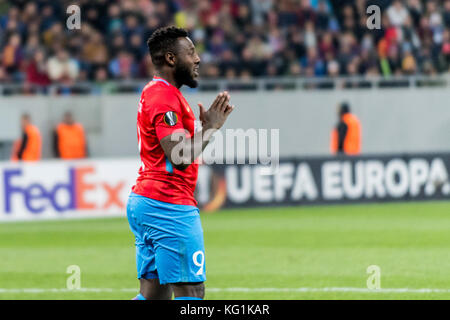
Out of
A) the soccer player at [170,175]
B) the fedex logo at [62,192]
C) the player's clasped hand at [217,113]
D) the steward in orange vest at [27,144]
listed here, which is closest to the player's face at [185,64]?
the soccer player at [170,175]

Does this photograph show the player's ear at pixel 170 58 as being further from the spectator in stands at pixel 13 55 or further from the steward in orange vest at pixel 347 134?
the spectator in stands at pixel 13 55

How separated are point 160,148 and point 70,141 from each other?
1418 centimetres

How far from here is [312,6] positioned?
71.4 feet

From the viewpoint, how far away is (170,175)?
5.52m

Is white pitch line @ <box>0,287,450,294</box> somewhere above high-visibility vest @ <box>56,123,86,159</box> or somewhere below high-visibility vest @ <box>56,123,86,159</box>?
below

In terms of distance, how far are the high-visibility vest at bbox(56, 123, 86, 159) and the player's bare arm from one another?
14245 millimetres

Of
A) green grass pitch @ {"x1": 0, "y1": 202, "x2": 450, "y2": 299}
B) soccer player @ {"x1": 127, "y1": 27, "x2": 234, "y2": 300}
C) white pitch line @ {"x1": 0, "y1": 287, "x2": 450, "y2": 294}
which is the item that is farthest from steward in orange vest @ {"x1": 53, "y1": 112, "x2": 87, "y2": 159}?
soccer player @ {"x1": 127, "y1": 27, "x2": 234, "y2": 300}

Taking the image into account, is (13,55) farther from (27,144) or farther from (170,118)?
(170,118)

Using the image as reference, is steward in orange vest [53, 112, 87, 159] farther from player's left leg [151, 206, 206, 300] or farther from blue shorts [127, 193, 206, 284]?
player's left leg [151, 206, 206, 300]

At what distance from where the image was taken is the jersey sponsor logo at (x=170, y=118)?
532 centimetres

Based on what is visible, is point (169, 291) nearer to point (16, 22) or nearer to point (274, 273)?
point (274, 273)

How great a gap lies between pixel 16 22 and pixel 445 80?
9.61m

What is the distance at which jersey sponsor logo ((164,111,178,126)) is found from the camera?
5.32 metres

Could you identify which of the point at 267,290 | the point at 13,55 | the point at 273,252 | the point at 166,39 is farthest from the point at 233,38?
the point at 166,39
